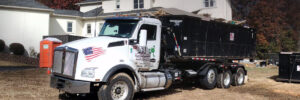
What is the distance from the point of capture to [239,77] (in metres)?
14.5

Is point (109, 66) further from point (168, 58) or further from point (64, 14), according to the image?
point (64, 14)

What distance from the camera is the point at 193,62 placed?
38.8ft

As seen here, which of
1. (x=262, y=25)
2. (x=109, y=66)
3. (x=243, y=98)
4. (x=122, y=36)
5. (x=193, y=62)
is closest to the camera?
(x=109, y=66)

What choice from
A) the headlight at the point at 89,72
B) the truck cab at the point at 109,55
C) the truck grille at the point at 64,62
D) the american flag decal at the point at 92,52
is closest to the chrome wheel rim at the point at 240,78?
the truck cab at the point at 109,55

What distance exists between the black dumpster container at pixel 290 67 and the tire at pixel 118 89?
1100 centimetres

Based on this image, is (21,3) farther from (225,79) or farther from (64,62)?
(64,62)

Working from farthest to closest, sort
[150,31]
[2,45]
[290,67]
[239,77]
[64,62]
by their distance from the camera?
[2,45] < [290,67] < [239,77] < [150,31] < [64,62]

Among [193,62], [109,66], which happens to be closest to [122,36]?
[109,66]

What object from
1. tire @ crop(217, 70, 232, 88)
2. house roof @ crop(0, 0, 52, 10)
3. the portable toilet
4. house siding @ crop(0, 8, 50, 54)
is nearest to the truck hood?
tire @ crop(217, 70, 232, 88)

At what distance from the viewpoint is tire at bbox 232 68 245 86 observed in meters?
14.2

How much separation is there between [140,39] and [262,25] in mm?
37496

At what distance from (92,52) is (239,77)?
29.6 feet

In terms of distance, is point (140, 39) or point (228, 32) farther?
point (228, 32)

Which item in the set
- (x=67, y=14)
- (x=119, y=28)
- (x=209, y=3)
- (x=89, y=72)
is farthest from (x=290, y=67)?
(x=67, y=14)
